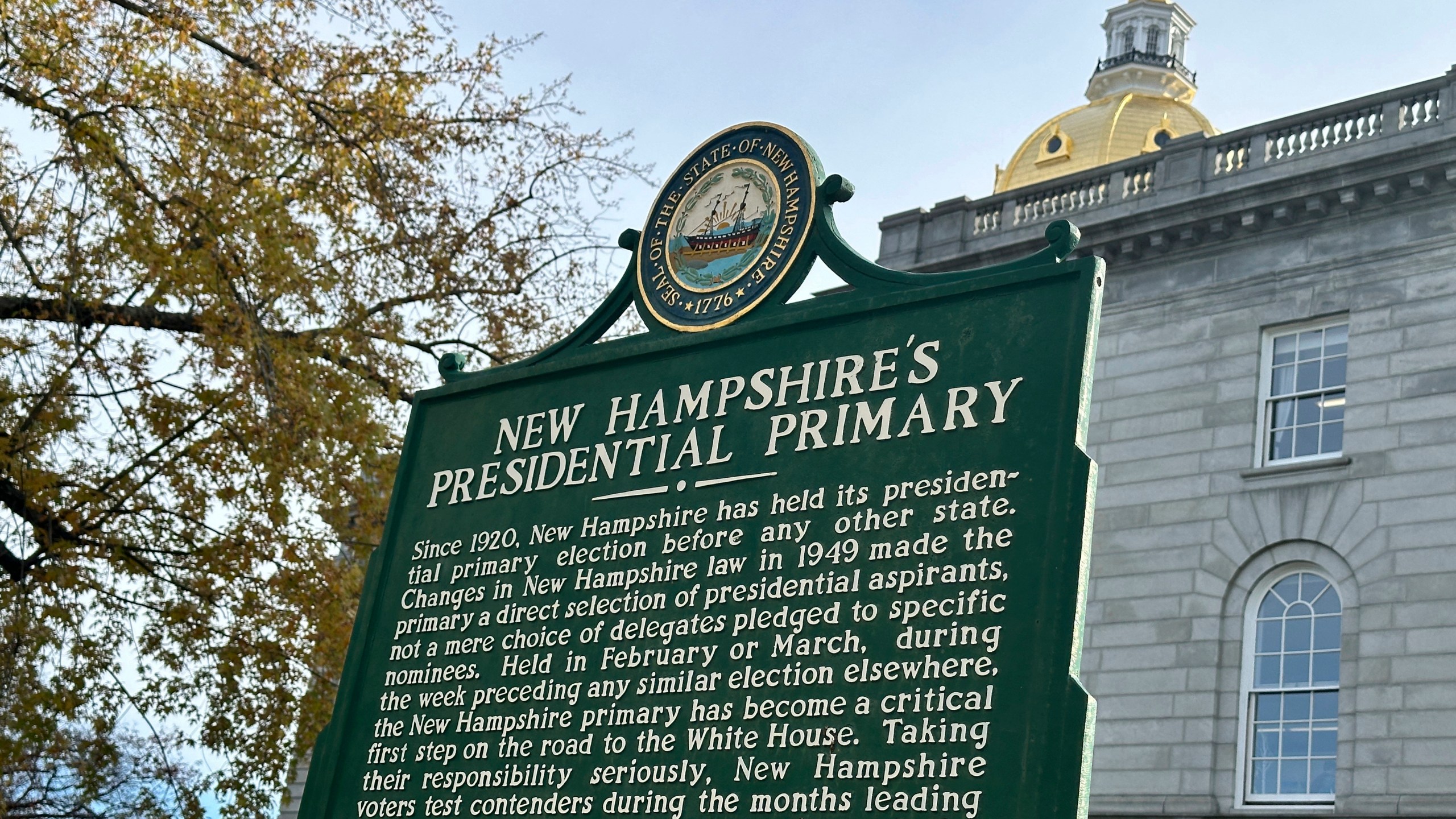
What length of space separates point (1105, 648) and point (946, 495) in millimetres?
16543

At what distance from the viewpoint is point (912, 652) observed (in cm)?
549

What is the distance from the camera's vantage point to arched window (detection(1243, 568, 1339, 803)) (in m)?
19.4

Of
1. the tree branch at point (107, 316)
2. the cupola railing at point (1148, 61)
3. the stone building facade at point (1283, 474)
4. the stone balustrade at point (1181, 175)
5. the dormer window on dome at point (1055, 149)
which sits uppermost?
the cupola railing at point (1148, 61)

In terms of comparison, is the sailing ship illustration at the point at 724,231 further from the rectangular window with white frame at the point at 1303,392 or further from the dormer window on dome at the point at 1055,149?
the dormer window on dome at the point at 1055,149

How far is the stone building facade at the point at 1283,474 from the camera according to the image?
1919 cm

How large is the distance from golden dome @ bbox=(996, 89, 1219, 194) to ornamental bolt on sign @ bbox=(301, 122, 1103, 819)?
39010 millimetres

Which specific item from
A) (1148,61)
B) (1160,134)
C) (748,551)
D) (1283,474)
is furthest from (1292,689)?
(1148,61)

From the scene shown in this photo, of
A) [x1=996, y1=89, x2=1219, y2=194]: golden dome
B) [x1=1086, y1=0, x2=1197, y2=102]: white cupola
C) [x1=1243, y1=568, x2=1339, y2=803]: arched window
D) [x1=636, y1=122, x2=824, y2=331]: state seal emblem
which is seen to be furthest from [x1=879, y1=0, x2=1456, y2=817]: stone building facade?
[x1=1086, y1=0, x2=1197, y2=102]: white cupola

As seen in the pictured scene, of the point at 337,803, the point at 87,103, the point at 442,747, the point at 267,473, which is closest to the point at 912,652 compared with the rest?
the point at 442,747

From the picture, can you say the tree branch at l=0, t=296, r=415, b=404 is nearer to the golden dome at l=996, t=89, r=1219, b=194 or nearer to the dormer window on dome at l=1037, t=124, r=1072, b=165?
the golden dome at l=996, t=89, r=1219, b=194

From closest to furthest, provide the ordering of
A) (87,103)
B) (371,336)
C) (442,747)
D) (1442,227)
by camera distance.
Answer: (442,747) < (87,103) < (371,336) < (1442,227)

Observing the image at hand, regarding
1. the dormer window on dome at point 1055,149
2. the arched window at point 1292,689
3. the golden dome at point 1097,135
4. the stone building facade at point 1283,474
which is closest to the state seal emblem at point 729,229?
the stone building facade at point 1283,474

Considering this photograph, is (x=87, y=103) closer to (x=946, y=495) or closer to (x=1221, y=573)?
(x=946, y=495)

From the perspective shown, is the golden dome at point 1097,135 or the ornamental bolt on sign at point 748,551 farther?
the golden dome at point 1097,135
